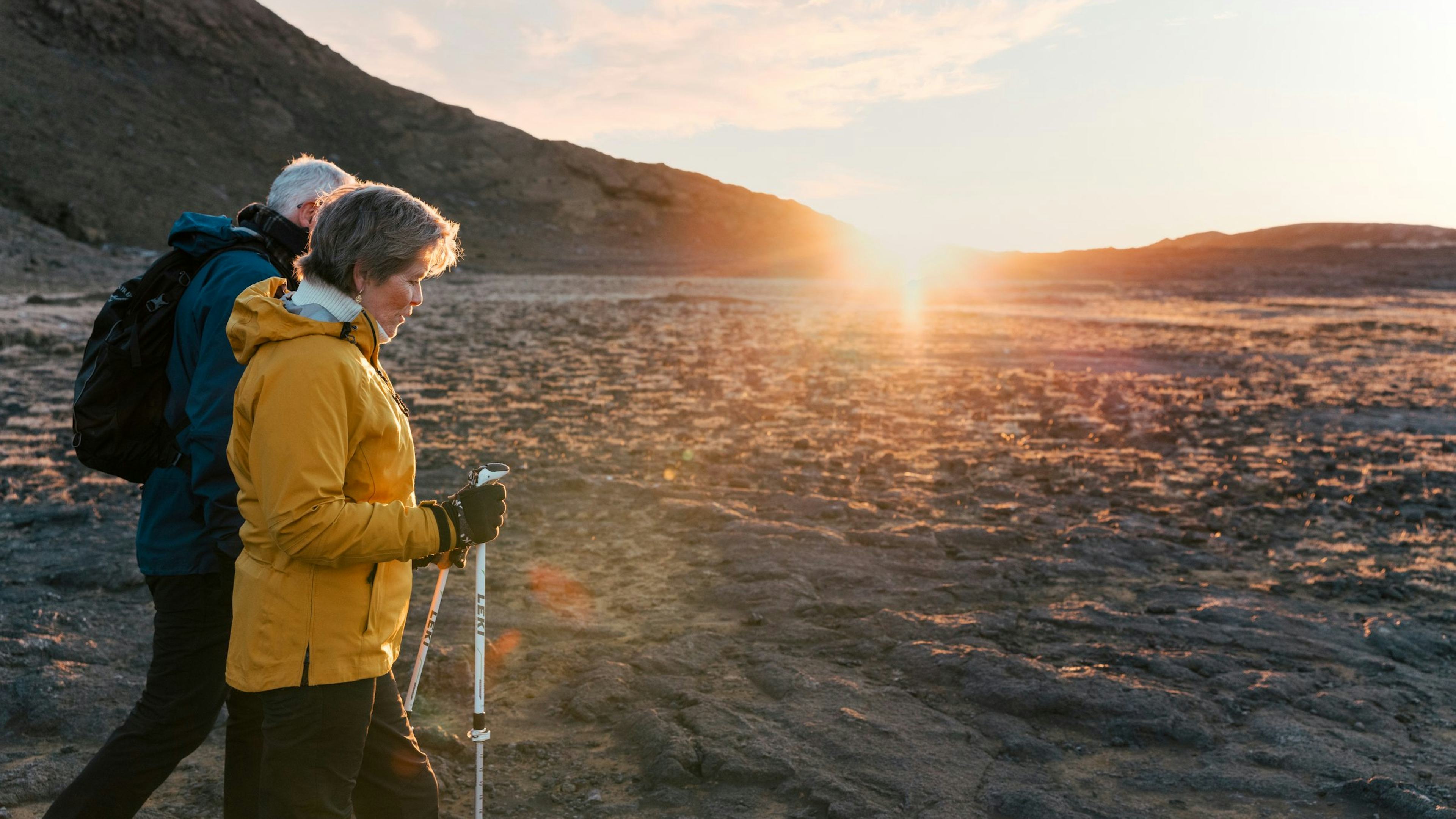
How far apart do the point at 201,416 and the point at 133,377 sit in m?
0.35

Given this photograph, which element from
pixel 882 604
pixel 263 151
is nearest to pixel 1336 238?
pixel 263 151

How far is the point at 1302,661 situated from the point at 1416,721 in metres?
0.59

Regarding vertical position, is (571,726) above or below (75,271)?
below

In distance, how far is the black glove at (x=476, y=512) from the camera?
212 centimetres

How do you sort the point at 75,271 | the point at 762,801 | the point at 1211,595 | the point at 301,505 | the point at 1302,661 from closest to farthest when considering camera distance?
the point at 301,505 < the point at 762,801 < the point at 1302,661 < the point at 1211,595 < the point at 75,271

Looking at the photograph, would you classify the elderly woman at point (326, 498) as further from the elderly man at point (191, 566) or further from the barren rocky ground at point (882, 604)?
the barren rocky ground at point (882, 604)

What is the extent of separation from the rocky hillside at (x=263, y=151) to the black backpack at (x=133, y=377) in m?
33.3

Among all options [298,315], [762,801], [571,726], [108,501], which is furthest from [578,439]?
[298,315]

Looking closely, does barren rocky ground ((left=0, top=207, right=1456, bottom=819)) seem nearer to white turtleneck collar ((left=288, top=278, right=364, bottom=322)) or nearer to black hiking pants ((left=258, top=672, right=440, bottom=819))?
black hiking pants ((left=258, top=672, right=440, bottom=819))

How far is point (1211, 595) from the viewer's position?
5.52 m

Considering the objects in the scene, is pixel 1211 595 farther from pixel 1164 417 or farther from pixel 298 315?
pixel 1164 417

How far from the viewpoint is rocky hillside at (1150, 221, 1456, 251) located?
81.2 m

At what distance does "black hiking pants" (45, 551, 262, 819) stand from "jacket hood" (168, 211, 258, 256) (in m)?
0.87

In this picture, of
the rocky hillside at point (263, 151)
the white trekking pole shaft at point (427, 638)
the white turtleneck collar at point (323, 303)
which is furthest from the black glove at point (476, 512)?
the rocky hillside at point (263, 151)
